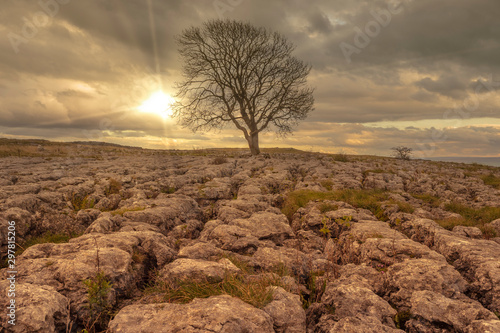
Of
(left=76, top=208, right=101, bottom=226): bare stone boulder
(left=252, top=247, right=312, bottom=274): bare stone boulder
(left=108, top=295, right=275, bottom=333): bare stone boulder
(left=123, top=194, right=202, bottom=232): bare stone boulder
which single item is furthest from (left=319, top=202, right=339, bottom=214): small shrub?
(left=76, top=208, right=101, bottom=226): bare stone boulder

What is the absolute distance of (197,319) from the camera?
3.82m

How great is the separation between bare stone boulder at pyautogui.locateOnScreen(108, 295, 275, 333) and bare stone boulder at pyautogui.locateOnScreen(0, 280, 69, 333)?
105 centimetres

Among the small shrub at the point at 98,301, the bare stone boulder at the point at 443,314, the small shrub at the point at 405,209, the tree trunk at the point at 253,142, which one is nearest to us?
the bare stone boulder at the point at 443,314

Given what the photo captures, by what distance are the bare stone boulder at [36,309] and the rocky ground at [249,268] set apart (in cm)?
2

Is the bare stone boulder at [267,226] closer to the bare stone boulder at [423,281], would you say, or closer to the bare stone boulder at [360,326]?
the bare stone boulder at [423,281]

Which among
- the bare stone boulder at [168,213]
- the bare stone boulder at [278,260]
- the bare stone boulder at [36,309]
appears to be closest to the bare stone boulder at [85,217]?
the bare stone boulder at [168,213]

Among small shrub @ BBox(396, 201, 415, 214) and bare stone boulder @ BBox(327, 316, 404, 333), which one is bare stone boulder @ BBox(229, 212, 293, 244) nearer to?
bare stone boulder @ BBox(327, 316, 404, 333)

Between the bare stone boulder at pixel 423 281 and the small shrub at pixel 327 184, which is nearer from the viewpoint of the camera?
the bare stone boulder at pixel 423 281

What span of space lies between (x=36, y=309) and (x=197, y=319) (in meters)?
2.56

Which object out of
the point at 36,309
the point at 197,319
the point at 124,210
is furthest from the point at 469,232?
the point at 124,210

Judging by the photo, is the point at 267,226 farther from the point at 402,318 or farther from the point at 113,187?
the point at 113,187

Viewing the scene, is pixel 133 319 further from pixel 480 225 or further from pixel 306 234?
pixel 480 225

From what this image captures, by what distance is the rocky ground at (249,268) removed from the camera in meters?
4.09

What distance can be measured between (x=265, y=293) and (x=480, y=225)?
941 centimetres
